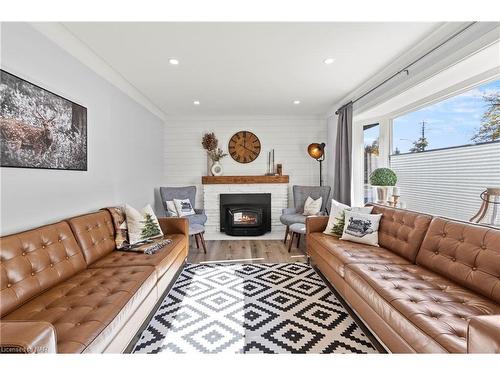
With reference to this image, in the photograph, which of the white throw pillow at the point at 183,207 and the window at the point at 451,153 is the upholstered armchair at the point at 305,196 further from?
the white throw pillow at the point at 183,207

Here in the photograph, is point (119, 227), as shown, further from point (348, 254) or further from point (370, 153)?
point (370, 153)

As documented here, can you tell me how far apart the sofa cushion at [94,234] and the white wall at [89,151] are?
0.18 m

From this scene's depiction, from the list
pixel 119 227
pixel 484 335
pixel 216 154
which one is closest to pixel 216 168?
pixel 216 154

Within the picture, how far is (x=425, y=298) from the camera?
1515 millimetres

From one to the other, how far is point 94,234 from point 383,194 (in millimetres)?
3262

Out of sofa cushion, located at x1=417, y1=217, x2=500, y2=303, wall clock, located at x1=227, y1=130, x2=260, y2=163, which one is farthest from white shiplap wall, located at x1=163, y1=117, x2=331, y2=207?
sofa cushion, located at x1=417, y1=217, x2=500, y2=303

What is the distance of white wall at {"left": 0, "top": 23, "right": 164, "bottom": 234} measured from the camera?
5.66 ft

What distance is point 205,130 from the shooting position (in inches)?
204

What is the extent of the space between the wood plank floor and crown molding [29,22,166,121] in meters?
2.45

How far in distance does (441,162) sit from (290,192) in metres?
2.76

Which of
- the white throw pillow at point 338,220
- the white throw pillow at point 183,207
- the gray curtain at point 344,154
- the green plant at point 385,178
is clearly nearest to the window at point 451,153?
the green plant at point 385,178

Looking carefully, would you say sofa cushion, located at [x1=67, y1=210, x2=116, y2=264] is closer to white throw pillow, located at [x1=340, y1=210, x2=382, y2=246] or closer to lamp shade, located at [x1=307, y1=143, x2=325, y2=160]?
white throw pillow, located at [x1=340, y1=210, x2=382, y2=246]

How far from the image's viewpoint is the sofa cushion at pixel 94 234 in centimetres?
208
